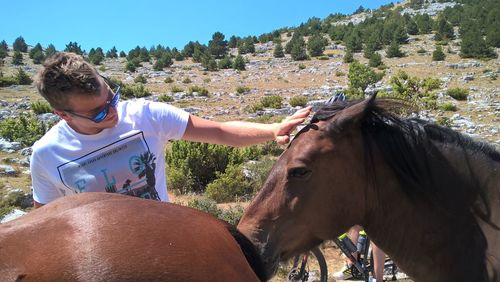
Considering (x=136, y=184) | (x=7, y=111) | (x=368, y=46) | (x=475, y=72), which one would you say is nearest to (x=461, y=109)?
(x=475, y=72)

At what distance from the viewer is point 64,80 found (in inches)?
76.4

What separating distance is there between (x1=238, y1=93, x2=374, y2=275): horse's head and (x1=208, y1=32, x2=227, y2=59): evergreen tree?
49286mm

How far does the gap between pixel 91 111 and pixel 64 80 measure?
0.71 feet

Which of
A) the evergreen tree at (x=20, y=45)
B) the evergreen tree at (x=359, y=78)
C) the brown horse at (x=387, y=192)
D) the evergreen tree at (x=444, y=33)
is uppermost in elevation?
the evergreen tree at (x=20, y=45)

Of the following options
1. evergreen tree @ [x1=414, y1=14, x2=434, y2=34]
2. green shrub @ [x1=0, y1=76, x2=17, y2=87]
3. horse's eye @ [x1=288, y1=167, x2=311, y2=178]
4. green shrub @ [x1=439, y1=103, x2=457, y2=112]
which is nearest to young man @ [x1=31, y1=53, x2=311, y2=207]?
horse's eye @ [x1=288, y1=167, x2=311, y2=178]

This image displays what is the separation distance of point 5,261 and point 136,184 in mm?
1078

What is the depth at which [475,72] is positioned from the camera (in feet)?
91.1

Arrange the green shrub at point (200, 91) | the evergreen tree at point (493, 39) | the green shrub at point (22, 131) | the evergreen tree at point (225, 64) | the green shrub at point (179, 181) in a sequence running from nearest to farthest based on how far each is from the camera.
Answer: the green shrub at point (179, 181), the green shrub at point (22, 131), the green shrub at point (200, 91), the evergreen tree at point (493, 39), the evergreen tree at point (225, 64)

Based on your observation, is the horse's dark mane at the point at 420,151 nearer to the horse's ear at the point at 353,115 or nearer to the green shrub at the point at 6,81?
the horse's ear at the point at 353,115

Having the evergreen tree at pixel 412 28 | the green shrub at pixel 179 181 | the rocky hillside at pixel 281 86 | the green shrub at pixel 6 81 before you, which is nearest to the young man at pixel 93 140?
the rocky hillside at pixel 281 86

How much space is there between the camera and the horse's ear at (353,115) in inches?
93.9

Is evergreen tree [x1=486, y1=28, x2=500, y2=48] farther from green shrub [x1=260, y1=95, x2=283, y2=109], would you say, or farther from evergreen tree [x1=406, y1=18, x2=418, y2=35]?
green shrub [x1=260, y1=95, x2=283, y2=109]

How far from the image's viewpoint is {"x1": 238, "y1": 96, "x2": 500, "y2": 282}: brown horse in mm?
2363

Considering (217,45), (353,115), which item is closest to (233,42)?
(217,45)
